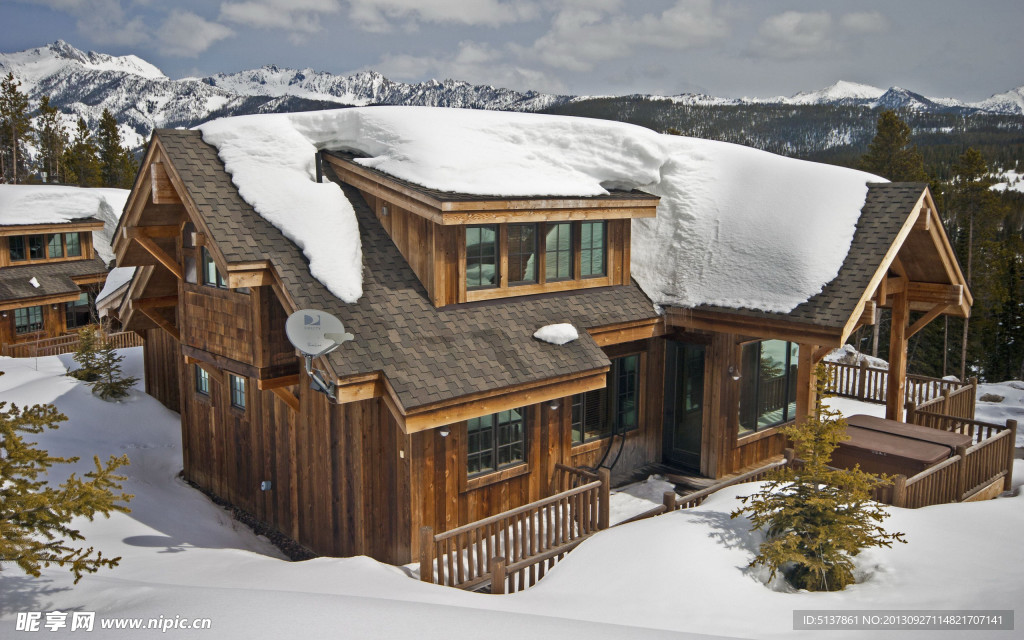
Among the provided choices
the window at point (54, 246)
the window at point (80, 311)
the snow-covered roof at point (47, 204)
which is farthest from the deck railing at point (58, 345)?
the window at point (54, 246)

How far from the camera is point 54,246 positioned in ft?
101

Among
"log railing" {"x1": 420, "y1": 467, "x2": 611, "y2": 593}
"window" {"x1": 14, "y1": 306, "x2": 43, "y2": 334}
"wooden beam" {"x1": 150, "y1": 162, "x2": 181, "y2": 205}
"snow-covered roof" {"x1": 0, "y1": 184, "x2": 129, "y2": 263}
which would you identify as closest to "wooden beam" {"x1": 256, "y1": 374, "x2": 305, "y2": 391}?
"log railing" {"x1": 420, "y1": 467, "x2": 611, "y2": 593}

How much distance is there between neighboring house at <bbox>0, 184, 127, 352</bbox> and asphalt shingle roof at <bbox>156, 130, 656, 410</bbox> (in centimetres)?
2335

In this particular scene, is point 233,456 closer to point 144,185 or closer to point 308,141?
point 144,185

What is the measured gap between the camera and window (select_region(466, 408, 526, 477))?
948 cm

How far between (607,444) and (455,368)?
3.84m

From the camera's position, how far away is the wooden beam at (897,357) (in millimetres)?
12930

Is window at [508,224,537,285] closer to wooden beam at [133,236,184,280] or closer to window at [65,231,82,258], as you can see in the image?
wooden beam at [133,236,184,280]

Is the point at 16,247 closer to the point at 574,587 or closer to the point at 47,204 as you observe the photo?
the point at 47,204

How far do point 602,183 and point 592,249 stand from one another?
4.41 feet

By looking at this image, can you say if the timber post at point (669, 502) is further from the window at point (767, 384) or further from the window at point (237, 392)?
the window at point (237, 392)

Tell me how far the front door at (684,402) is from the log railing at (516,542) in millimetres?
2846

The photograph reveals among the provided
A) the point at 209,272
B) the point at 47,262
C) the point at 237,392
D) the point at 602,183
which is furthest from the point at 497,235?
the point at 47,262

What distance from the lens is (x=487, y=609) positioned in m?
6.29
